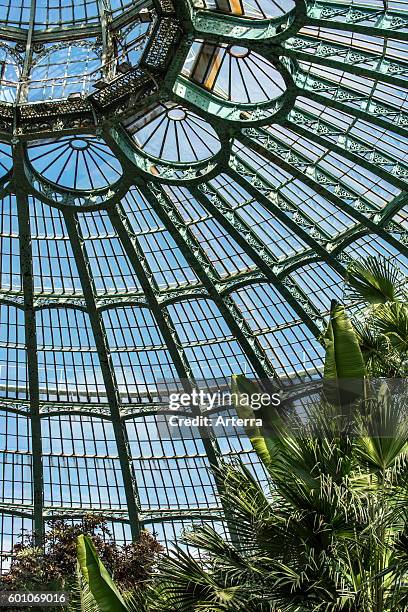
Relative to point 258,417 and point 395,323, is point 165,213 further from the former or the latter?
point 395,323

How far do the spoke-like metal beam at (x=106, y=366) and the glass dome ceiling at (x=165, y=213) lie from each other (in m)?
0.10

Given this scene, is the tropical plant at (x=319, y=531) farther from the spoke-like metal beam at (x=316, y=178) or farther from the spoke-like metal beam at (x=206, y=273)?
the spoke-like metal beam at (x=206, y=273)

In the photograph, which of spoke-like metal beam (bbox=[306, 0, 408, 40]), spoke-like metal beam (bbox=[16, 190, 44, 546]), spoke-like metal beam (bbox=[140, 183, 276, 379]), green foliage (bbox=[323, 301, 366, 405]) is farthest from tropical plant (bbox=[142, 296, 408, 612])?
spoke-like metal beam (bbox=[16, 190, 44, 546])

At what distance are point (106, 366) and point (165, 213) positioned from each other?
9473 millimetres

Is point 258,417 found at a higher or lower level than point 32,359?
lower

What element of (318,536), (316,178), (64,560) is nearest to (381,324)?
(318,536)

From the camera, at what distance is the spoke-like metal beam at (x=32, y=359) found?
29427 millimetres

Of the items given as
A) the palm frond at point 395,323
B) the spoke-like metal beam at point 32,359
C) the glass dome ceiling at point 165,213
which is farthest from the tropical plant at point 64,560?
the palm frond at point 395,323

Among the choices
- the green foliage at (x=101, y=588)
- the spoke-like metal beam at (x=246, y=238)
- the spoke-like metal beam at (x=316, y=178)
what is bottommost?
the green foliage at (x=101, y=588)

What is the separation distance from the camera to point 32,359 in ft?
112

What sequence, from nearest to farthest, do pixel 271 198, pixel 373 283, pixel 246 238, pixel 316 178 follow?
pixel 373 283, pixel 316 178, pixel 271 198, pixel 246 238

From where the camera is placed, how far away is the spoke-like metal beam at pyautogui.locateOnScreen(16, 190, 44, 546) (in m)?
29.4

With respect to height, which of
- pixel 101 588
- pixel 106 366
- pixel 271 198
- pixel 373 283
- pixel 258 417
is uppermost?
pixel 106 366

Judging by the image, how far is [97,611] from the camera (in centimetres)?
1323
